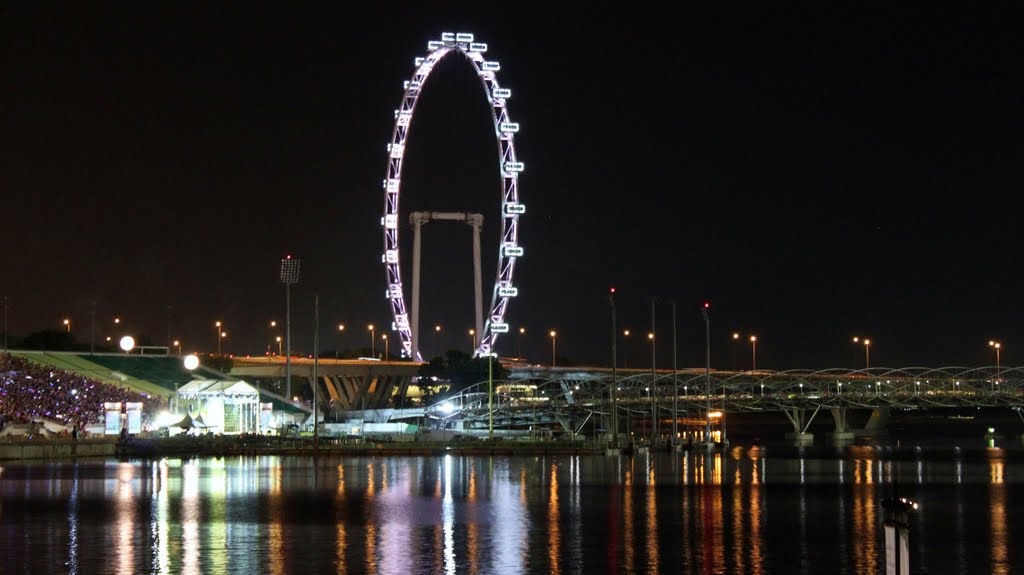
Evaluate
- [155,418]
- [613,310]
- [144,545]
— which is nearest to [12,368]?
[155,418]

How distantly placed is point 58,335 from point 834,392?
323 feet

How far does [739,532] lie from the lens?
133ft

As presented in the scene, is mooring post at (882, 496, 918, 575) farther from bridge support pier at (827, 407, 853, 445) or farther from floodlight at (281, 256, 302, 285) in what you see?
bridge support pier at (827, 407, 853, 445)

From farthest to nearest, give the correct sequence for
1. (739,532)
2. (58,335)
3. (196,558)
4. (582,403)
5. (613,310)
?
(58,335) → (582,403) → (613,310) → (739,532) → (196,558)

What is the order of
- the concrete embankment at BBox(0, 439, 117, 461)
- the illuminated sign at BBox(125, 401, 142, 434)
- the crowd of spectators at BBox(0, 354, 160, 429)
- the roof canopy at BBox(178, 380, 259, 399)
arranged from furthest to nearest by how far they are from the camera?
the roof canopy at BBox(178, 380, 259, 399) → the illuminated sign at BBox(125, 401, 142, 434) → the crowd of spectators at BBox(0, 354, 160, 429) → the concrete embankment at BBox(0, 439, 117, 461)

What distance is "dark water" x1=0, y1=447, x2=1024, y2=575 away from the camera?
1313 inches

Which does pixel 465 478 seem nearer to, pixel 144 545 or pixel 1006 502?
pixel 1006 502

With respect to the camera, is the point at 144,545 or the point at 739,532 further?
the point at 739,532

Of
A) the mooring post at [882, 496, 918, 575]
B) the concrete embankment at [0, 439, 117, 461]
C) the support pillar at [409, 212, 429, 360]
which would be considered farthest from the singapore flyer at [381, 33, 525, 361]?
the mooring post at [882, 496, 918, 575]

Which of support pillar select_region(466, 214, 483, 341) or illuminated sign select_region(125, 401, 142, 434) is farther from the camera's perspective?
support pillar select_region(466, 214, 483, 341)

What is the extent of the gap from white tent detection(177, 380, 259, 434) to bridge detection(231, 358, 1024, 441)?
41.4 metres

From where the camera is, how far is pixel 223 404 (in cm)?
10781

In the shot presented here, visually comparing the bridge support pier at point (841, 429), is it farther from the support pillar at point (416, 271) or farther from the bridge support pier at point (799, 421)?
the support pillar at point (416, 271)

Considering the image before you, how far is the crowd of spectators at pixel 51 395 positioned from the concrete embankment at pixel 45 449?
5490 millimetres
